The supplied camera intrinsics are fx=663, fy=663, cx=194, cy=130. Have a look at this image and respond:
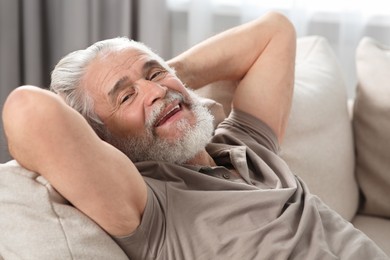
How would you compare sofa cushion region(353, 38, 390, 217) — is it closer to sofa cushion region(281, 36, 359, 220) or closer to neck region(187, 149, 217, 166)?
sofa cushion region(281, 36, 359, 220)

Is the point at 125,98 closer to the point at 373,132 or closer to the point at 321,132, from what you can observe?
the point at 321,132

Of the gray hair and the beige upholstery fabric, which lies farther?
the beige upholstery fabric

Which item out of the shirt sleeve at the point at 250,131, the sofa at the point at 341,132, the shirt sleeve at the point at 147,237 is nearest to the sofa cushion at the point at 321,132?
the sofa at the point at 341,132

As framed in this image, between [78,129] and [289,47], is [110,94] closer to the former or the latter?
[78,129]

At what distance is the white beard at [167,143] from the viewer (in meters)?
1.48

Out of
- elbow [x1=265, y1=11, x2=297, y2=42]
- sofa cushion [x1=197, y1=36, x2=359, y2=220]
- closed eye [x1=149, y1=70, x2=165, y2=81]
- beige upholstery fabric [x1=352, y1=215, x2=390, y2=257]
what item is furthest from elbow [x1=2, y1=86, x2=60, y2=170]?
beige upholstery fabric [x1=352, y1=215, x2=390, y2=257]

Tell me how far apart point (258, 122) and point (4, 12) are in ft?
4.51

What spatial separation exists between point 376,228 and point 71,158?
1241 millimetres

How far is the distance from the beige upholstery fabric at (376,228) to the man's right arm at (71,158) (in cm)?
100

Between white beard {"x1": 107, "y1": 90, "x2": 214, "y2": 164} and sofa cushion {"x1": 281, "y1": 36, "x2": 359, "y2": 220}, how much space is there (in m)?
0.49

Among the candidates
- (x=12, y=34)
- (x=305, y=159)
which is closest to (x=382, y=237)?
(x=305, y=159)

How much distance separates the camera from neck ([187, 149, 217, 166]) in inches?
61.4

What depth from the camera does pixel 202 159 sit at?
1.58 meters

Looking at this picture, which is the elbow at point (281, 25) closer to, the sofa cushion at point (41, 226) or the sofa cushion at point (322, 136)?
the sofa cushion at point (322, 136)
